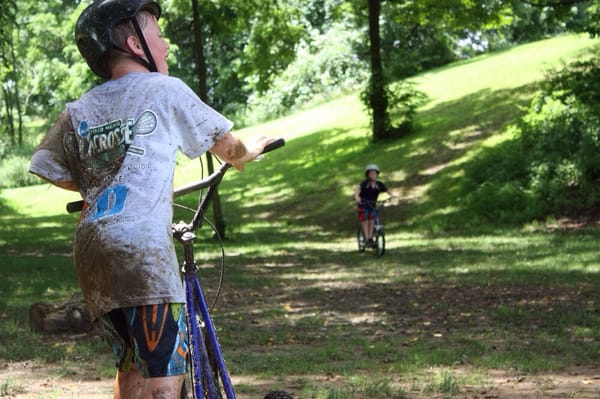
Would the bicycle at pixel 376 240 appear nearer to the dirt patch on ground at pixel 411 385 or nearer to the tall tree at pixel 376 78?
the dirt patch on ground at pixel 411 385

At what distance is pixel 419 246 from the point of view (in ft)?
60.7

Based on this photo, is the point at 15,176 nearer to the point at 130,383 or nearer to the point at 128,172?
the point at 130,383

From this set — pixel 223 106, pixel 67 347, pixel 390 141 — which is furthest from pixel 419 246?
pixel 223 106

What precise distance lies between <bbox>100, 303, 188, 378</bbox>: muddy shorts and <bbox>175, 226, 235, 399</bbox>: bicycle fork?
525 millimetres

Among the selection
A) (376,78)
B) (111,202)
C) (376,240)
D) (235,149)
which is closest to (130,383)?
(111,202)

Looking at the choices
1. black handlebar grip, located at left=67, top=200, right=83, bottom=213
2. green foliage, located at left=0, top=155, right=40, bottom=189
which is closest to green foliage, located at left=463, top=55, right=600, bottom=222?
black handlebar grip, located at left=67, top=200, right=83, bottom=213

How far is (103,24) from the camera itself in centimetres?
338

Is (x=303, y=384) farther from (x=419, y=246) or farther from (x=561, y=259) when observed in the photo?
(x=419, y=246)

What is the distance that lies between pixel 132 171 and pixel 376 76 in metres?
27.4

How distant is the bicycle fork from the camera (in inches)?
147

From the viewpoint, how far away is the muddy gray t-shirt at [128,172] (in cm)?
317

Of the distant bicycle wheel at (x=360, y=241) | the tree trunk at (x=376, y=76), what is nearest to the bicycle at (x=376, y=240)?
the distant bicycle wheel at (x=360, y=241)

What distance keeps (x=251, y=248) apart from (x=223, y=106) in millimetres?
41748

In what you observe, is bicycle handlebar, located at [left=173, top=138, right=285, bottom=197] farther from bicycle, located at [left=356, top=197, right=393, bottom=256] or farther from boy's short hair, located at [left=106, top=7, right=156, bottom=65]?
bicycle, located at [left=356, top=197, right=393, bottom=256]
